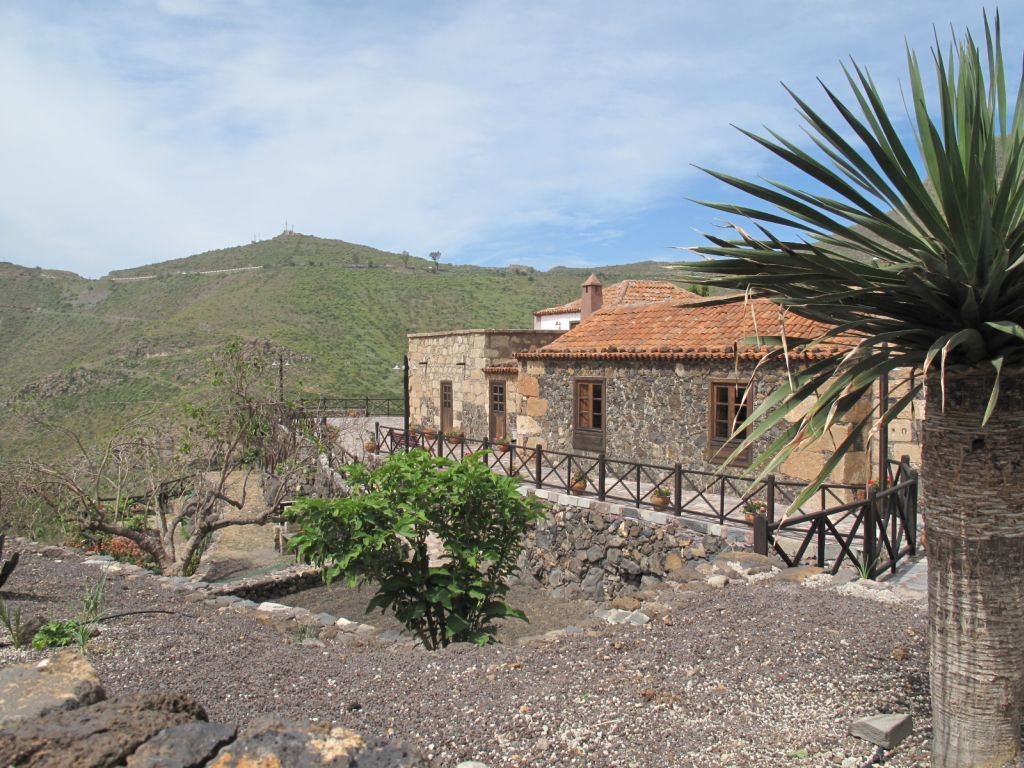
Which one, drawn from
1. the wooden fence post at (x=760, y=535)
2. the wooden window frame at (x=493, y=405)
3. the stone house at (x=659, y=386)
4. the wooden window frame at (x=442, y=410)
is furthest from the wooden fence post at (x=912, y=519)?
the wooden window frame at (x=442, y=410)

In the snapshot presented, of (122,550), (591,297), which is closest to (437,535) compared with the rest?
(122,550)

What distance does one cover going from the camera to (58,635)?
5.77 meters

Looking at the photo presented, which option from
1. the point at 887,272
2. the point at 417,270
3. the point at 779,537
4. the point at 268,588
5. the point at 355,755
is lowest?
the point at 268,588

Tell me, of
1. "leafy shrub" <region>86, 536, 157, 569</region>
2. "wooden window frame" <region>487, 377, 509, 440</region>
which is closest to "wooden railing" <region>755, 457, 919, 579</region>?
"leafy shrub" <region>86, 536, 157, 569</region>

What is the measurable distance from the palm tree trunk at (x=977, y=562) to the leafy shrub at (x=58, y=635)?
5886 mm

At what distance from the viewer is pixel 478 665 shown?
5.38 m

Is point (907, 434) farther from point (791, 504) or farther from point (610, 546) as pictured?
point (791, 504)

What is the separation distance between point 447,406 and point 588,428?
8.66m

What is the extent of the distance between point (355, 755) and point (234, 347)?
1136 centimetres

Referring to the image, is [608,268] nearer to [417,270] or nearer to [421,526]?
[417,270]

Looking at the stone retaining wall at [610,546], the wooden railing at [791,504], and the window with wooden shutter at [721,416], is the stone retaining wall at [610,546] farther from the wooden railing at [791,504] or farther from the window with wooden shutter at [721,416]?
the window with wooden shutter at [721,416]

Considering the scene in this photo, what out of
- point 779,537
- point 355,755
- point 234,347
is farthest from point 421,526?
point 234,347

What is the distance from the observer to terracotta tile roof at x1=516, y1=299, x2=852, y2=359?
12516mm

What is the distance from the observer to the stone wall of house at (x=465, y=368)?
21047 mm
